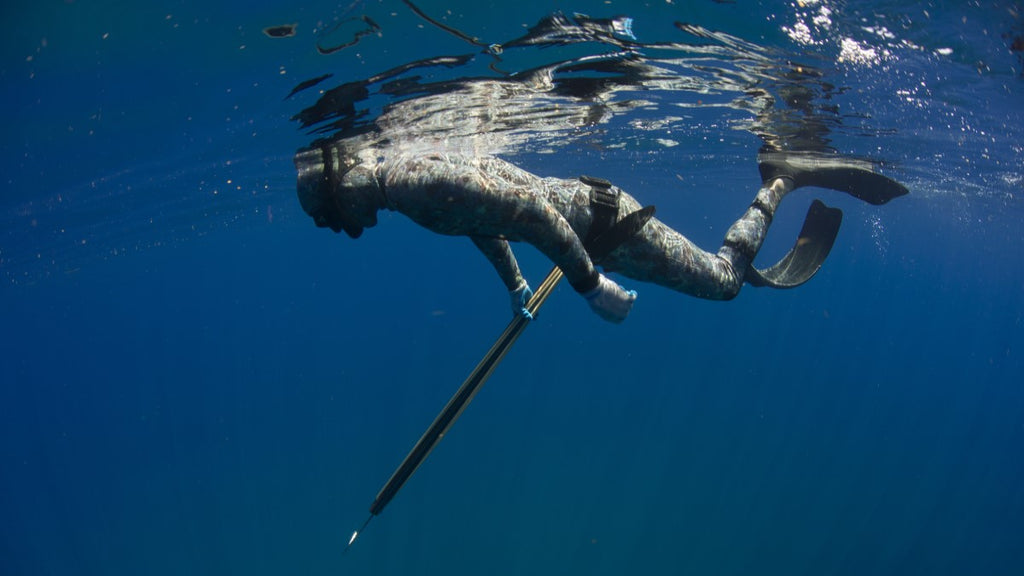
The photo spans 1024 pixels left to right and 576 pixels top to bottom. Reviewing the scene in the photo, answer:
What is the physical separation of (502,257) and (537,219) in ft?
3.78

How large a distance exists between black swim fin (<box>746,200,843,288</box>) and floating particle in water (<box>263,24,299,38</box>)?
6099mm

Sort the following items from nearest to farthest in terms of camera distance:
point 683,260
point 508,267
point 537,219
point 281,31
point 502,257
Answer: point 537,219, point 502,257, point 508,267, point 683,260, point 281,31

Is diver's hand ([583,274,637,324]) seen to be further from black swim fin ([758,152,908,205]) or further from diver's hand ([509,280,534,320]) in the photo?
black swim fin ([758,152,908,205])

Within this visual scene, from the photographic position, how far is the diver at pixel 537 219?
163 inches

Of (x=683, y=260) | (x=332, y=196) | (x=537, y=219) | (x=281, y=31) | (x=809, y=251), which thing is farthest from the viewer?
(x=809, y=251)

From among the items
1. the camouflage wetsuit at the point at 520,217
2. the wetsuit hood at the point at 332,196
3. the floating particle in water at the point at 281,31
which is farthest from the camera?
the floating particle in water at the point at 281,31

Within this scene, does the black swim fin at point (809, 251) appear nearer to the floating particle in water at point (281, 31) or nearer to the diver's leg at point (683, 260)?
the diver's leg at point (683, 260)

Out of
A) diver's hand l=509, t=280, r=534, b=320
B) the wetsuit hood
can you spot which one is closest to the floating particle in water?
the wetsuit hood

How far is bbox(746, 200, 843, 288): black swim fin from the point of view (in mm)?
6593

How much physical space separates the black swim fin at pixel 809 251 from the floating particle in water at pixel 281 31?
6099mm

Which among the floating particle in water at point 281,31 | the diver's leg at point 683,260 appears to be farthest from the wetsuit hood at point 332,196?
the floating particle in water at point 281,31

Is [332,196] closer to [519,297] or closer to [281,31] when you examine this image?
[519,297]

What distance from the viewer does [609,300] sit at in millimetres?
4727

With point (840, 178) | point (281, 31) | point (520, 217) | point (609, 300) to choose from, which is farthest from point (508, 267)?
point (840, 178)
